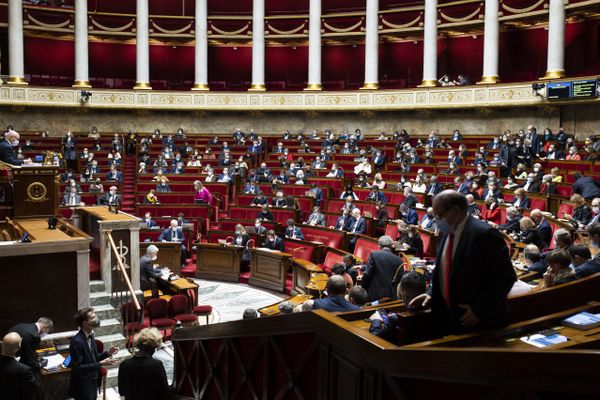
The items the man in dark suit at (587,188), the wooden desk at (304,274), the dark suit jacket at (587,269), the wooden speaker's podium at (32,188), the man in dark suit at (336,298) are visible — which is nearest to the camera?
the man in dark suit at (336,298)

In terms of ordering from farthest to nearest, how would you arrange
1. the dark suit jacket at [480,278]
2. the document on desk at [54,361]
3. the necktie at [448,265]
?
the document on desk at [54,361] → the necktie at [448,265] → the dark suit jacket at [480,278]

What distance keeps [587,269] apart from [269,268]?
7.99 meters

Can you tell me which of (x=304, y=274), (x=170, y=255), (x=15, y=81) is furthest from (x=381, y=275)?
(x=15, y=81)

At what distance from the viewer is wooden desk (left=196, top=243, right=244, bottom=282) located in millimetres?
13305

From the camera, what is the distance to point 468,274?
281 centimetres

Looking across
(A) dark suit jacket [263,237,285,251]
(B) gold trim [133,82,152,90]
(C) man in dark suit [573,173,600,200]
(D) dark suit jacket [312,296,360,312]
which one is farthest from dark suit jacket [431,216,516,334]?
(B) gold trim [133,82,152,90]

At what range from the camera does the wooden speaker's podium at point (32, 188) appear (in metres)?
8.87

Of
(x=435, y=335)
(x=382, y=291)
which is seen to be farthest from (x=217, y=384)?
(x=382, y=291)

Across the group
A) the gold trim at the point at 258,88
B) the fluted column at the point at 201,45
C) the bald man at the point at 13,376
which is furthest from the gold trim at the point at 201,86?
the bald man at the point at 13,376

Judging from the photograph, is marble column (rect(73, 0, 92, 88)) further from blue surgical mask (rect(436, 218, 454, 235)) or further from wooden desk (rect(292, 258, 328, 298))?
blue surgical mask (rect(436, 218, 454, 235))

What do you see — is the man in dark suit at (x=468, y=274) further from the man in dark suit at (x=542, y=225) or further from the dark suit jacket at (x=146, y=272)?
the dark suit jacket at (x=146, y=272)

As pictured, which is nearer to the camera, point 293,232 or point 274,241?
point 274,241

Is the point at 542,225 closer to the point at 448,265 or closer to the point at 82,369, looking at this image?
the point at 82,369

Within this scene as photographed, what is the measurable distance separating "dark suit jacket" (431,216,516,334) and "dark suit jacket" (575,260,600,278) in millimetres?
2836
